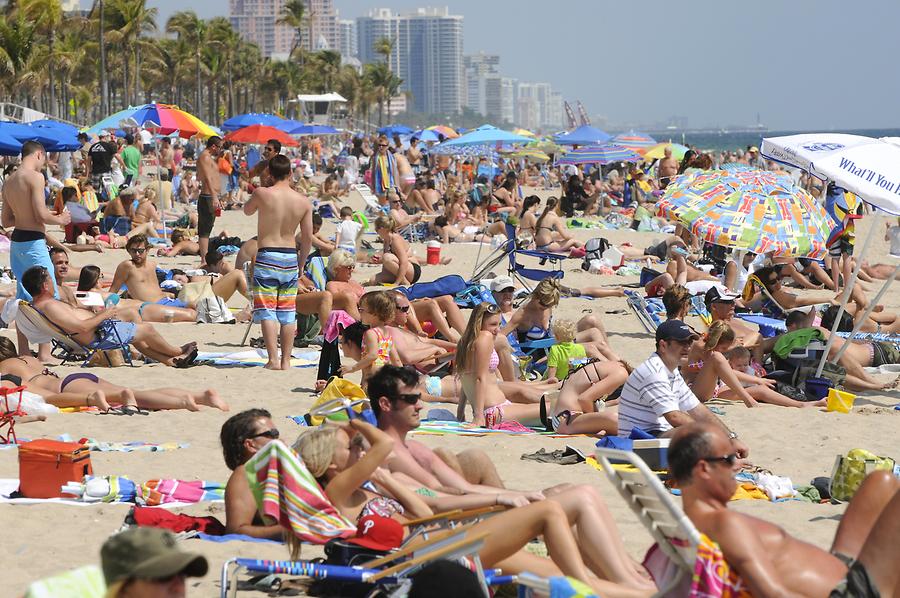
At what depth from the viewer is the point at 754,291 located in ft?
34.5

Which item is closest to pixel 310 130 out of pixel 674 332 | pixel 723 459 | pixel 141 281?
pixel 141 281

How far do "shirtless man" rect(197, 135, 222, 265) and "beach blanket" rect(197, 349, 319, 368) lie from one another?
16.0ft

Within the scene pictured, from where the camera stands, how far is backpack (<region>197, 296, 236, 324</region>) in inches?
419

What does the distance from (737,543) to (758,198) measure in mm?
5678

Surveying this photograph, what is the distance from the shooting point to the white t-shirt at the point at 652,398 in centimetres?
602

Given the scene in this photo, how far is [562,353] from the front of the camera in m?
7.93

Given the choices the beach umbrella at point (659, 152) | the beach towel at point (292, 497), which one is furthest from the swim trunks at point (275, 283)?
the beach umbrella at point (659, 152)

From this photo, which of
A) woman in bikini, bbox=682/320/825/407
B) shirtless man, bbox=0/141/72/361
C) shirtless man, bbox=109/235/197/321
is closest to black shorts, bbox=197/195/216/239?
shirtless man, bbox=109/235/197/321

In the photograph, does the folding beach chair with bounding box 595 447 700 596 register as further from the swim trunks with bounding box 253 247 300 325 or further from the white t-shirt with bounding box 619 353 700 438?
the swim trunks with bounding box 253 247 300 325

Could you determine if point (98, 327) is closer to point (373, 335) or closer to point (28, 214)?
point (28, 214)

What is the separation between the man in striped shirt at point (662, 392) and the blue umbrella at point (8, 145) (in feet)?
35.3

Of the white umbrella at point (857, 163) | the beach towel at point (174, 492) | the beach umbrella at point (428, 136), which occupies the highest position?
the white umbrella at point (857, 163)

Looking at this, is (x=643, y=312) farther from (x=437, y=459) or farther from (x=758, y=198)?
(x=437, y=459)

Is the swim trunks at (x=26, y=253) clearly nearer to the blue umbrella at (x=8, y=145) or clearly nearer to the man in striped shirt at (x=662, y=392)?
the man in striped shirt at (x=662, y=392)
